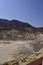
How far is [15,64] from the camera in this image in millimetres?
9602

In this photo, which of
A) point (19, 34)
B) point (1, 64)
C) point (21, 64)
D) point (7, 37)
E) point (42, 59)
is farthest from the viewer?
point (19, 34)

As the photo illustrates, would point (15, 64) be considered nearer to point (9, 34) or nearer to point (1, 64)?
point (1, 64)

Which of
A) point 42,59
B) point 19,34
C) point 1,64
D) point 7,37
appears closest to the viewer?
point 42,59

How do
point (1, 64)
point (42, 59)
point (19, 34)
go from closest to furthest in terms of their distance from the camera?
point (42, 59) < point (1, 64) < point (19, 34)

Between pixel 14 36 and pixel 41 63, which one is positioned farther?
pixel 14 36

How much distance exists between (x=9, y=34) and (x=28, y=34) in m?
5.94

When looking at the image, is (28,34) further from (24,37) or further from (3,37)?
(3,37)

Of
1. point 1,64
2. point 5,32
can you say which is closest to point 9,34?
point 5,32

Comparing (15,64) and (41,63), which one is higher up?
(41,63)

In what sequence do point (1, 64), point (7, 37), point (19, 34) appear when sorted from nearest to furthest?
point (1, 64), point (7, 37), point (19, 34)

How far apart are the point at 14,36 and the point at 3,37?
2.94m

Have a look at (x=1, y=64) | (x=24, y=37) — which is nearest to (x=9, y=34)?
(x=24, y=37)

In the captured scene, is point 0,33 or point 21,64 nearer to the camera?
point 21,64

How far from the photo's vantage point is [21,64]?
9.08m
